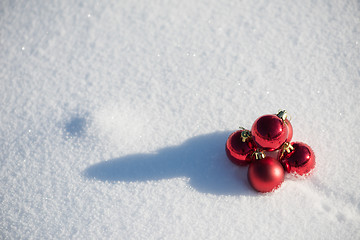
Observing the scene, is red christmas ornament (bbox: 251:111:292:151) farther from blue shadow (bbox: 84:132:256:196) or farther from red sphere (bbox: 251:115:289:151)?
blue shadow (bbox: 84:132:256:196)

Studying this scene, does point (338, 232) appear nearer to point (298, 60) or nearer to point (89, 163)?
point (298, 60)

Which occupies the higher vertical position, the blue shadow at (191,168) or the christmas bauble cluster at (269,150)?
the christmas bauble cluster at (269,150)

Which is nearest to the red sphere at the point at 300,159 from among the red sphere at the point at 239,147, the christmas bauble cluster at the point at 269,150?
the christmas bauble cluster at the point at 269,150

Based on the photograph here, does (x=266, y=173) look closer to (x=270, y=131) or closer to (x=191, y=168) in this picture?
(x=270, y=131)

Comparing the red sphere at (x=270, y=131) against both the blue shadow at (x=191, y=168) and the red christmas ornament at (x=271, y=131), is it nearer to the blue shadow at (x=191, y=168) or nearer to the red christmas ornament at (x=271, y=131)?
the red christmas ornament at (x=271, y=131)

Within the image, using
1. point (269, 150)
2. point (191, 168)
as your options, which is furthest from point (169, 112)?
point (269, 150)

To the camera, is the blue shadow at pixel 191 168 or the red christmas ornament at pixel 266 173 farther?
the blue shadow at pixel 191 168

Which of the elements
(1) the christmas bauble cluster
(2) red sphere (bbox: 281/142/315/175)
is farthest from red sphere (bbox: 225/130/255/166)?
(2) red sphere (bbox: 281/142/315/175)
